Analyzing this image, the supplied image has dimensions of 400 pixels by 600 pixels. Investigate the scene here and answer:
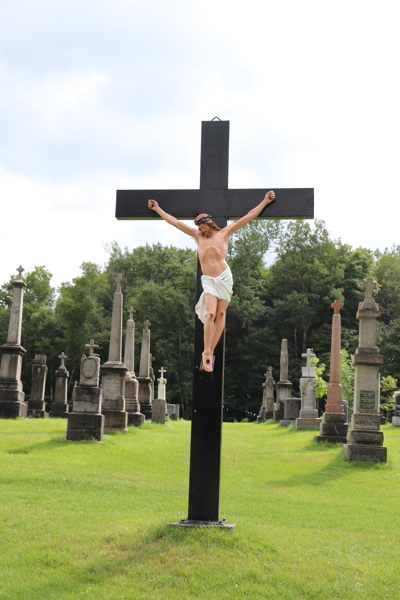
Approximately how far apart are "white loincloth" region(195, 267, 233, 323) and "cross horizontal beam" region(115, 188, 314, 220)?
0.88 m

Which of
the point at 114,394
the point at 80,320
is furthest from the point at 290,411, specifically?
the point at 80,320

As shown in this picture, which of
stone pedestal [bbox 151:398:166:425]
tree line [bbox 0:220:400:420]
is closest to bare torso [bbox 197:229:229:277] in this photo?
stone pedestal [bbox 151:398:166:425]

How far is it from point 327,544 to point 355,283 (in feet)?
145

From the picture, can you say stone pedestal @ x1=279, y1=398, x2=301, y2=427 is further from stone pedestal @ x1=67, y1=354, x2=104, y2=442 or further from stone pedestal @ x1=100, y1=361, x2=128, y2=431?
stone pedestal @ x1=67, y1=354, x2=104, y2=442

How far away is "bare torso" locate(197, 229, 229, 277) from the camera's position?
596 centimetres

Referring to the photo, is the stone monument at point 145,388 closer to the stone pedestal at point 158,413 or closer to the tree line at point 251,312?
the stone pedestal at point 158,413

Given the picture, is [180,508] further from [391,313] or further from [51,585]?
[391,313]

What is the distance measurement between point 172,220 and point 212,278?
0.90 m

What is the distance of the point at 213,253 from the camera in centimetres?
600

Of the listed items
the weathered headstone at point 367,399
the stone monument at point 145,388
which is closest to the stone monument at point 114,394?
the weathered headstone at point 367,399

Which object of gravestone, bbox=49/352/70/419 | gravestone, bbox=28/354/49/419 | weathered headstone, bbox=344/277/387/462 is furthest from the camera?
gravestone, bbox=49/352/70/419

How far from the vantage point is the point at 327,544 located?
6566 mm

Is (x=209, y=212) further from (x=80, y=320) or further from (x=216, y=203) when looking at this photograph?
(x=80, y=320)

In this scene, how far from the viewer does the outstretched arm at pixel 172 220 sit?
6268 mm
